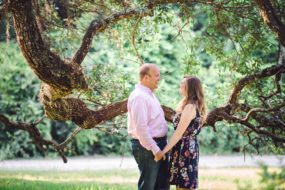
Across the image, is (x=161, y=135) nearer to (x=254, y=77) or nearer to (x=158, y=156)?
(x=158, y=156)

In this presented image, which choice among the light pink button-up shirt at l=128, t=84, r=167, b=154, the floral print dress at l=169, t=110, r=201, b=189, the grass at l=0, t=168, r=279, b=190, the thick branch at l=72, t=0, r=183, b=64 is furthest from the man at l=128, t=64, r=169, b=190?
the grass at l=0, t=168, r=279, b=190

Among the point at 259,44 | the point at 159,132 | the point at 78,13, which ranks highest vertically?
the point at 78,13

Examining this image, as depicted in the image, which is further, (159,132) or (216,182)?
(216,182)

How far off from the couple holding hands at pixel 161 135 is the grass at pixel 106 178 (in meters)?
3.97

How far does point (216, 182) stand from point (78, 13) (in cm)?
463

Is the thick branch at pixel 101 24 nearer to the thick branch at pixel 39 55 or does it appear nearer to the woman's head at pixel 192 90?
the thick branch at pixel 39 55

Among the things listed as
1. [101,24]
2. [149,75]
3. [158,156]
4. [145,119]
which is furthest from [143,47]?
[158,156]

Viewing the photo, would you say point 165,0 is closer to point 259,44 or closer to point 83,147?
point 259,44

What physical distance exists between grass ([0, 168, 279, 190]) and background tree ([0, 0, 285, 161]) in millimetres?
1485

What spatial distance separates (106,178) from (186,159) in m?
6.72

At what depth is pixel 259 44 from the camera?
354 inches

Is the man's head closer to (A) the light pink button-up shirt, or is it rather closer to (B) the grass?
(A) the light pink button-up shirt

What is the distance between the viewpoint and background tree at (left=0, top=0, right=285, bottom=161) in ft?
22.4

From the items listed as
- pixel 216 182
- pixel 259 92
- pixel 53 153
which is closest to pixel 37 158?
pixel 53 153
